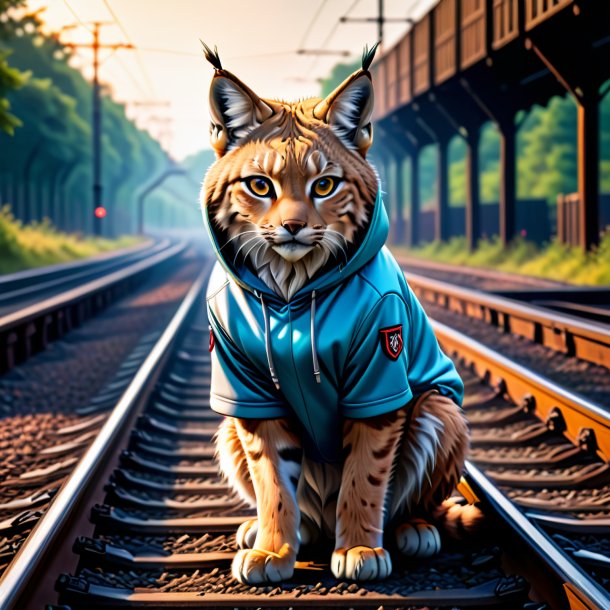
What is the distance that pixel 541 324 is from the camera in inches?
365

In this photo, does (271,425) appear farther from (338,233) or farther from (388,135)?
(388,135)

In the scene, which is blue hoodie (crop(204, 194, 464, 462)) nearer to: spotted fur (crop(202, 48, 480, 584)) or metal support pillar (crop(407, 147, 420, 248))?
spotted fur (crop(202, 48, 480, 584))

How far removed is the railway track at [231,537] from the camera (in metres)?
3.03

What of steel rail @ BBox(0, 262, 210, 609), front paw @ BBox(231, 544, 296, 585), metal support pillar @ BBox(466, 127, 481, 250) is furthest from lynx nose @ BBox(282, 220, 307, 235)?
metal support pillar @ BBox(466, 127, 481, 250)

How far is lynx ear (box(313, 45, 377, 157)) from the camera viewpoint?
2980 millimetres

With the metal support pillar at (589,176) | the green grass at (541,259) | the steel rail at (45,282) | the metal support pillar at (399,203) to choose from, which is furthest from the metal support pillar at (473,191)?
the metal support pillar at (399,203)

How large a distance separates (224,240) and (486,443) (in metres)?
3.01

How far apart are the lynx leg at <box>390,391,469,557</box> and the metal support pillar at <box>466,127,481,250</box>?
24210mm

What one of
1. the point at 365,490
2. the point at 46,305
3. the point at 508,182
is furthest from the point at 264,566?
the point at 508,182

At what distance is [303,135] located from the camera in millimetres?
3006

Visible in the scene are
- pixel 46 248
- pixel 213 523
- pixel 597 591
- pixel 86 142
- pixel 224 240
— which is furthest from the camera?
pixel 86 142

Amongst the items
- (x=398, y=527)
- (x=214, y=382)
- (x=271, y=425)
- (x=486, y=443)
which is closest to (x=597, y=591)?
(x=398, y=527)

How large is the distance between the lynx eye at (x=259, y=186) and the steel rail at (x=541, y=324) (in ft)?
16.9

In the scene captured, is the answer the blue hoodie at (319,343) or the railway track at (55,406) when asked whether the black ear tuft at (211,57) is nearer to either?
the blue hoodie at (319,343)
